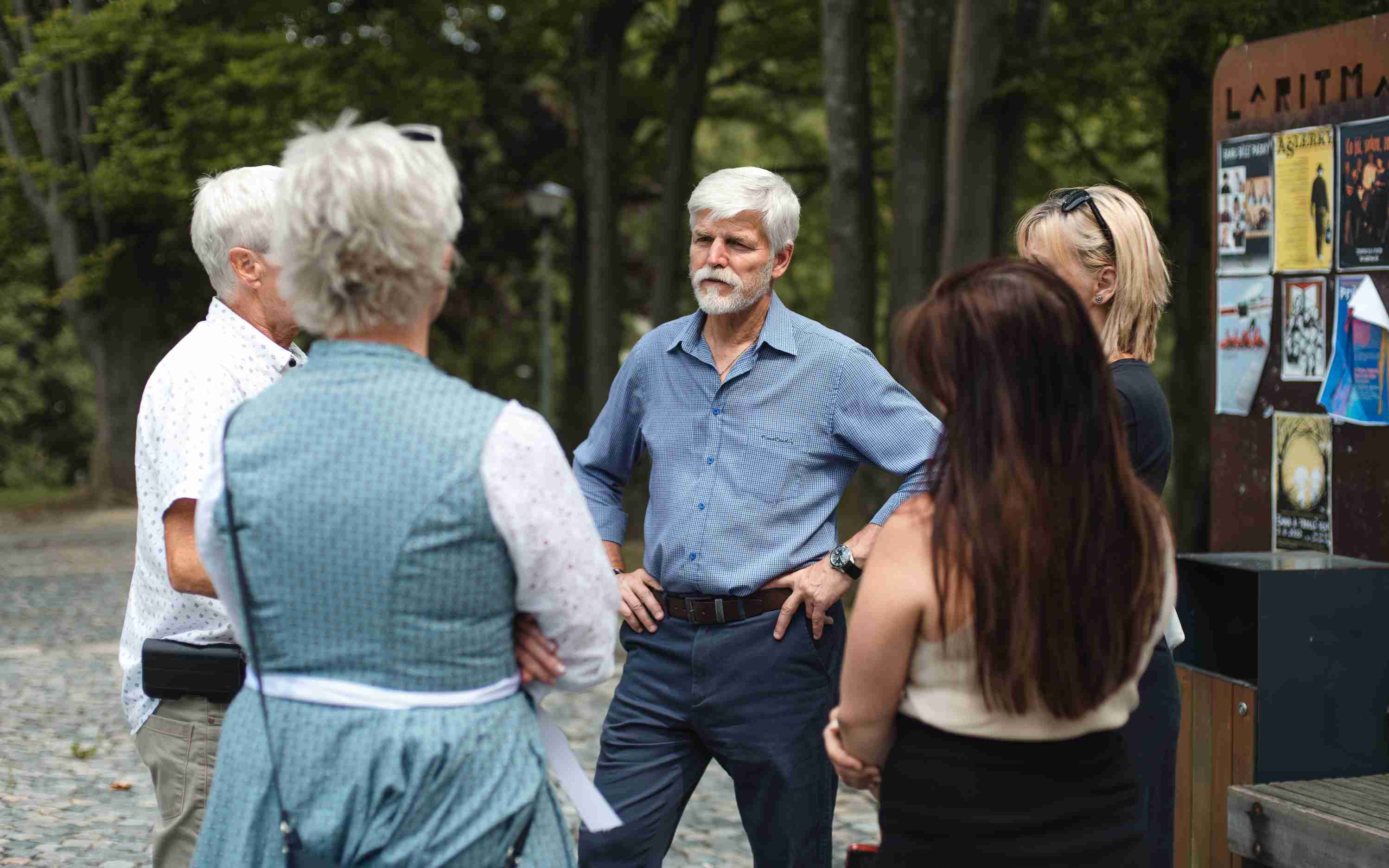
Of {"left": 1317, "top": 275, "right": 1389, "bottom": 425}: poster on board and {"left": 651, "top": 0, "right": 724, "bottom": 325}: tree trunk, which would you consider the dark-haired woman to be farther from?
{"left": 651, "top": 0, "right": 724, "bottom": 325}: tree trunk

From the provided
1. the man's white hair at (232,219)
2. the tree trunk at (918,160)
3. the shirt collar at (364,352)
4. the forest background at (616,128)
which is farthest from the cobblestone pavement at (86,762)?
the forest background at (616,128)

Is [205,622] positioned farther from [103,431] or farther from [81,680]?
[103,431]

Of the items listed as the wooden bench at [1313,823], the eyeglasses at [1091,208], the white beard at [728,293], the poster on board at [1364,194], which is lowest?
the wooden bench at [1313,823]

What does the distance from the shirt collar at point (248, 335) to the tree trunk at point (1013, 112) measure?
7.41m

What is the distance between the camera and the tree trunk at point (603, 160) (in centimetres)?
1777

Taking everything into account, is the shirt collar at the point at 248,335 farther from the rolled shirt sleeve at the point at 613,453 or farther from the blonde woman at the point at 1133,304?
the blonde woman at the point at 1133,304

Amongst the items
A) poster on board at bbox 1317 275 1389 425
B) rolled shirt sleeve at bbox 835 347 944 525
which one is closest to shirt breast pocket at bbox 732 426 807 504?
rolled shirt sleeve at bbox 835 347 944 525

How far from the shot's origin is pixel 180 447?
2.85 meters

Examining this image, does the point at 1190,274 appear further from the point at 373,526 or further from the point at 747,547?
the point at 373,526

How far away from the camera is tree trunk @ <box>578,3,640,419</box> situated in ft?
58.3

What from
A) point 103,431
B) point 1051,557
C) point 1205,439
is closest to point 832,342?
point 1051,557

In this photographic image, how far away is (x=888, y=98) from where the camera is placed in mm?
20000

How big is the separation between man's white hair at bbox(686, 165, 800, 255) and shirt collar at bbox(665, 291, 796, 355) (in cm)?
16

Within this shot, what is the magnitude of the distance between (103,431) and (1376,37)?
1848cm
